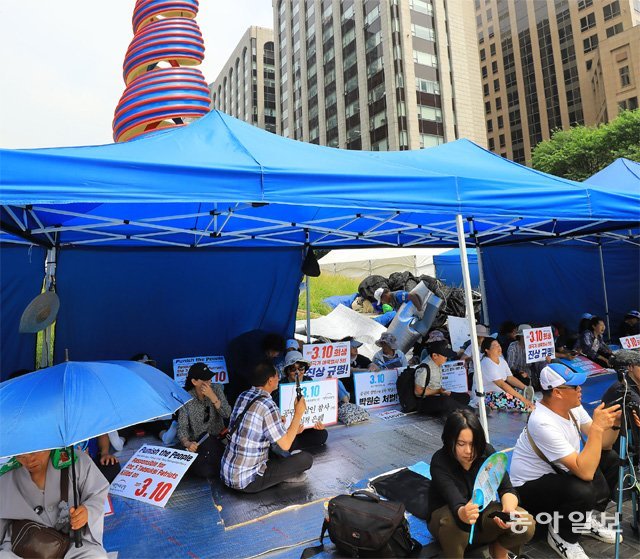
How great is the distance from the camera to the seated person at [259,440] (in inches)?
132

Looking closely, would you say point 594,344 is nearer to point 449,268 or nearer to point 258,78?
point 449,268

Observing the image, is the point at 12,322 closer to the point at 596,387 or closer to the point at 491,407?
the point at 491,407

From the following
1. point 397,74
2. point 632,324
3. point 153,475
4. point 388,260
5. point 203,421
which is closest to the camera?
point 153,475

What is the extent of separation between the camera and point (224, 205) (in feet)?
16.0

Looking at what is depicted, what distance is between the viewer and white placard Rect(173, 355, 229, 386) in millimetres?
6449

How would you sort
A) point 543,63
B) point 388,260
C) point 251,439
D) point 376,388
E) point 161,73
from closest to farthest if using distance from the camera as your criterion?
point 251,439 → point 376,388 → point 161,73 → point 388,260 → point 543,63

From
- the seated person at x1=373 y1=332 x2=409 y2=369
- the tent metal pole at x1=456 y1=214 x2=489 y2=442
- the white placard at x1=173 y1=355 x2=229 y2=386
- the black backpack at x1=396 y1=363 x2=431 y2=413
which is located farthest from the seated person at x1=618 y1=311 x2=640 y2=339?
the white placard at x1=173 y1=355 x2=229 y2=386

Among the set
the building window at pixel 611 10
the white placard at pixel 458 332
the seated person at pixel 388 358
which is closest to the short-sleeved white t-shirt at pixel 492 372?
the white placard at pixel 458 332

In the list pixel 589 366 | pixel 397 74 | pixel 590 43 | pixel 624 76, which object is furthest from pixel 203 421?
pixel 590 43

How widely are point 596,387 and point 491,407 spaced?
2226 millimetres

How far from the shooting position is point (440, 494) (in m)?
2.57

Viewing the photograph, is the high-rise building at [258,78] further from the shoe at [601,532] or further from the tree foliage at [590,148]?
the shoe at [601,532]

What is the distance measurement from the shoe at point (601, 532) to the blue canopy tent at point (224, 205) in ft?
5.80

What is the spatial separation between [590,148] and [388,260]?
24401mm
